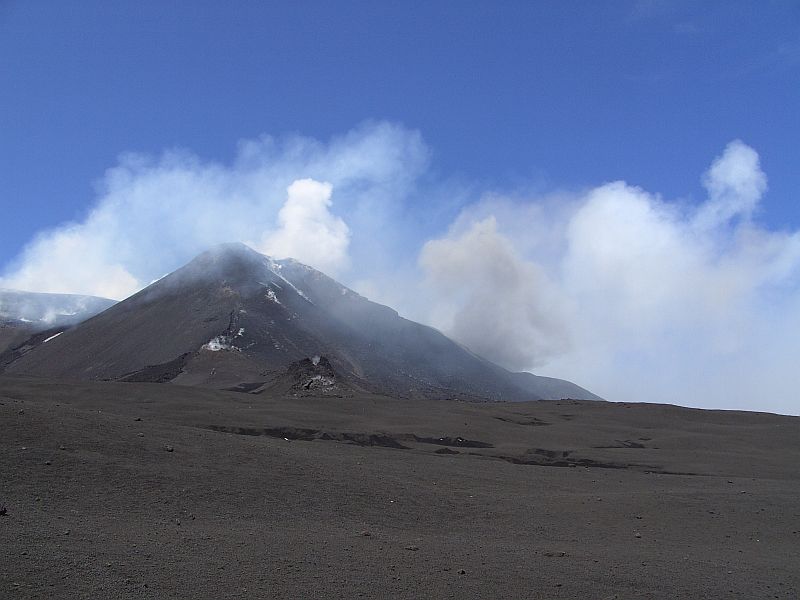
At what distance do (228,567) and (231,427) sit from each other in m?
16.9

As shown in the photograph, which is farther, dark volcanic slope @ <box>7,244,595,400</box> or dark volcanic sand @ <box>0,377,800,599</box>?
dark volcanic slope @ <box>7,244,595,400</box>

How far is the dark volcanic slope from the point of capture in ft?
222

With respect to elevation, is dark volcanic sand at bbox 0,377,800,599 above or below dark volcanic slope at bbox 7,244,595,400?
below

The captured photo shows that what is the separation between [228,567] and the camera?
36.4 feet

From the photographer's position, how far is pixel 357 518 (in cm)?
1551

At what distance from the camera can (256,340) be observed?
72.9 m

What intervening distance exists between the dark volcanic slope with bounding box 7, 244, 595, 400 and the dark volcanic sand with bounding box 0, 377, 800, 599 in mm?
36388

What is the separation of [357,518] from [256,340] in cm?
5874

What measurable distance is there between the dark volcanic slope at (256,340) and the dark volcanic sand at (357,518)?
36388mm

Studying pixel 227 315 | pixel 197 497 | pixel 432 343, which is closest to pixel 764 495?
pixel 197 497

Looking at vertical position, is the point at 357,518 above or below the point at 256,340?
below

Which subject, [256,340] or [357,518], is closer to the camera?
[357,518]

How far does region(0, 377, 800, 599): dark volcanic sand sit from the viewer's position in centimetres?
1092

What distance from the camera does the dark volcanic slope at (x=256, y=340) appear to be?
6781cm
